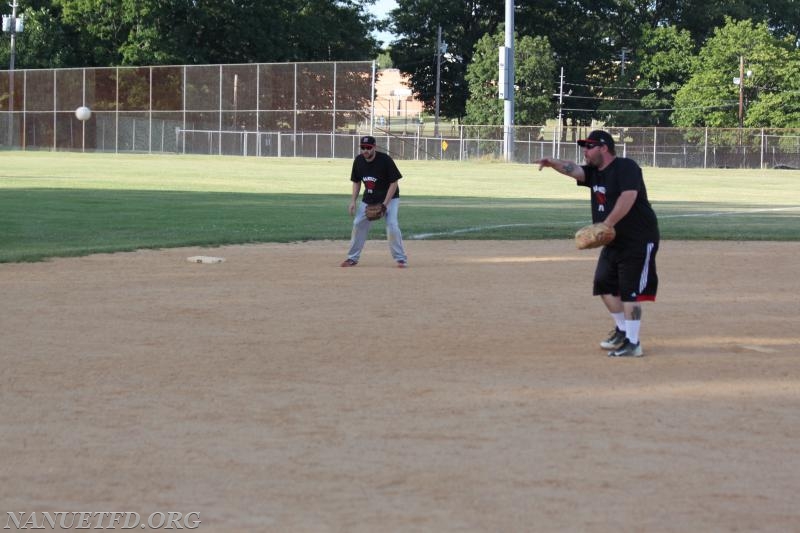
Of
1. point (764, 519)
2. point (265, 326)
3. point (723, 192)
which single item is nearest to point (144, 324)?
point (265, 326)

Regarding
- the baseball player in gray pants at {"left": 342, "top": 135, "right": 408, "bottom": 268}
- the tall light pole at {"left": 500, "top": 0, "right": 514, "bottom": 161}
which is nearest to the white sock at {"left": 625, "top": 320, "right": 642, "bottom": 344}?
the baseball player in gray pants at {"left": 342, "top": 135, "right": 408, "bottom": 268}

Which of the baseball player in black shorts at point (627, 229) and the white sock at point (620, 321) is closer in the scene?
the baseball player in black shorts at point (627, 229)

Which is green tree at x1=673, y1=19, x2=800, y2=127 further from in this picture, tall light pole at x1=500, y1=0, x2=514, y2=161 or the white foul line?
the white foul line

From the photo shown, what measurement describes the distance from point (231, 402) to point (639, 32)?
87434 mm

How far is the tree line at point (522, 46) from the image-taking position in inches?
3019

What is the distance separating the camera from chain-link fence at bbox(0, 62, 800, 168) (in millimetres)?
62250

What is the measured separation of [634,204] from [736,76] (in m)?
72.1

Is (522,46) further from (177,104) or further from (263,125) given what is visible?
(177,104)

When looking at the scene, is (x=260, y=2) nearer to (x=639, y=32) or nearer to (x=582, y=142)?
(x=639, y=32)

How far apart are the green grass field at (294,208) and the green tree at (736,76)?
31.9 m

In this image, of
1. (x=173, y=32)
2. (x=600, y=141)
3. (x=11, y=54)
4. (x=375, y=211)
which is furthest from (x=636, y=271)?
(x=173, y=32)

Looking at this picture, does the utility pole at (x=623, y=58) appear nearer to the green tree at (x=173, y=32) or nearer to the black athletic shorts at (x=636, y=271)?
the green tree at (x=173, y=32)

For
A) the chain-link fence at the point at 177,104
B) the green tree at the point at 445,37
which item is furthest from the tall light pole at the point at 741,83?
the chain-link fence at the point at 177,104

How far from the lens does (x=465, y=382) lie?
7355 millimetres
